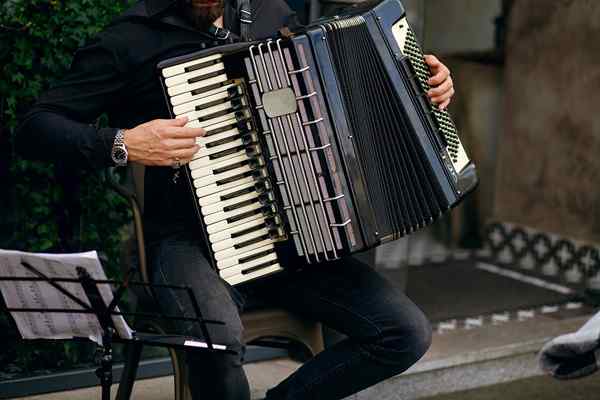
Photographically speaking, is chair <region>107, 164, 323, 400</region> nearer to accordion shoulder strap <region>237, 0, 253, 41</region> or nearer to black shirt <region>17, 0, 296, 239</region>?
black shirt <region>17, 0, 296, 239</region>

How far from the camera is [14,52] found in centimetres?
348

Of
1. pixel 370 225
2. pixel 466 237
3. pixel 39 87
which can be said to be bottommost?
pixel 466 237

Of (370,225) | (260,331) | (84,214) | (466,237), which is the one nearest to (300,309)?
(260,331)

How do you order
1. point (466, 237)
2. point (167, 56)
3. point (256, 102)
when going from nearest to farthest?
point (256, 102) < point (167, 56) < point (466, 237)

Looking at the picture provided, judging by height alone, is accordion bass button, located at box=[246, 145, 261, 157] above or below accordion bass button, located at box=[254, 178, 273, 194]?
above

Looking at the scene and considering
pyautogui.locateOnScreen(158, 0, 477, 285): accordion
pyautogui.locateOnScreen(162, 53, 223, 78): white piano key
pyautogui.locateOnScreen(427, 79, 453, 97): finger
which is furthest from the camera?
pyautogui.locateOnScreen(427, 79, 453, 97): finger

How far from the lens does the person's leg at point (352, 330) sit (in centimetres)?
292

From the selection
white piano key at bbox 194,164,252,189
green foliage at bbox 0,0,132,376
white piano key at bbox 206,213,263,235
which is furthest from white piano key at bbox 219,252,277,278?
green foliage at bbox 0,0,132,376

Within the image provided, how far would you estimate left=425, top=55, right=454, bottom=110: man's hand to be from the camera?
301cm

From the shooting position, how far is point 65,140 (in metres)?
2.74

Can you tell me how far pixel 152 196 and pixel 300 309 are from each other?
0.54 m

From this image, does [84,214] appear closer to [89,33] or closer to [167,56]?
[89,33]

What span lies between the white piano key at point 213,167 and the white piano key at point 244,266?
254 mm

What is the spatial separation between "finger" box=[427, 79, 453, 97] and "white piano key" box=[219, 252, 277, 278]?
0.68 m
